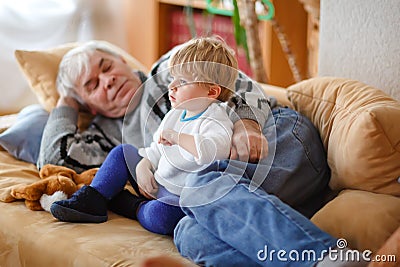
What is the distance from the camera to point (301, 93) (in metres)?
2.12

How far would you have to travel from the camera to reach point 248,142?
1.77m

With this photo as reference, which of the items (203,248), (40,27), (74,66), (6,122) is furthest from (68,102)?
(40,27)

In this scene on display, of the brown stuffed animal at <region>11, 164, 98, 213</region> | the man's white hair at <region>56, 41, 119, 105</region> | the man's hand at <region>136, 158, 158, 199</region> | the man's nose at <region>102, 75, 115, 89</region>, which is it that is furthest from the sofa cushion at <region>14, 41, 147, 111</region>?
the man's hand at <region>136, 158, 158, 199</region>

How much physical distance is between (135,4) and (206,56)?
2.15m

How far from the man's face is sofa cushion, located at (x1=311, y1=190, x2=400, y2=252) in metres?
0.85

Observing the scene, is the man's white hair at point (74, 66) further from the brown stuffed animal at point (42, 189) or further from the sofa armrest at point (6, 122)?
the brown stuffed animal at point (42, 189)

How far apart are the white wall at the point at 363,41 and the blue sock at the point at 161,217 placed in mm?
798

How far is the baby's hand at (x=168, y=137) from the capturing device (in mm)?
1740

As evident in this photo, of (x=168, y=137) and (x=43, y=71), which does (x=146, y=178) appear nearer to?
(x=168, y=137)

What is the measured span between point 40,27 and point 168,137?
194 centimetres

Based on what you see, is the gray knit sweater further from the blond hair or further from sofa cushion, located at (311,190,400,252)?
sofa cushion, located at (311,190,400,252)

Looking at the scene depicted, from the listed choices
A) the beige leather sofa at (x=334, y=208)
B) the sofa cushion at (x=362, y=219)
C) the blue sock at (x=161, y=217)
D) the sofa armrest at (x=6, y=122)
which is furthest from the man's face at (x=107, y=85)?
the sofa cushion at (x=362, y=219)

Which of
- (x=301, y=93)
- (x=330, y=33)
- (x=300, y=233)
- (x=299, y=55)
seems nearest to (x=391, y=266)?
(x=300, y=233)

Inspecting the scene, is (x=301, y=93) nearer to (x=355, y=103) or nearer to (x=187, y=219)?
(x=355, y=103)
